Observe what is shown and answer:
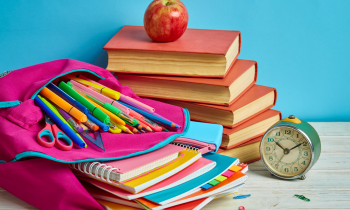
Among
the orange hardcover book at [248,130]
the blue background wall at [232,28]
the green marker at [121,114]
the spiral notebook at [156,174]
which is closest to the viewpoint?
the spiral notebook at [156,174]

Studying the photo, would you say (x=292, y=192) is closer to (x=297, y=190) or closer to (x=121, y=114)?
(x=297, y=190)

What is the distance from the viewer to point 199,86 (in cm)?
110

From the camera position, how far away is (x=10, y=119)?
85 centimetres

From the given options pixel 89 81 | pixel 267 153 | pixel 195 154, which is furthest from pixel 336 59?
pixel 89 81

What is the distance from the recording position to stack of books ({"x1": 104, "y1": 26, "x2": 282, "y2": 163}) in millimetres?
1077

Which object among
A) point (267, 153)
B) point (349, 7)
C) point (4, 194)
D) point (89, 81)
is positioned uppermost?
point (349, 7)

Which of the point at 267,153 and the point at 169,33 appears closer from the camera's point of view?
the point at 267,153

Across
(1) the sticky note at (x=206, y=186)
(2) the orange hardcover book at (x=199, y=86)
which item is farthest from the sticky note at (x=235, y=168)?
(2) the orange hardcover book at (x=199, y=86)

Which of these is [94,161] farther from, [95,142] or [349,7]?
[349,7]

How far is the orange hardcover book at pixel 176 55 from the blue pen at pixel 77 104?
25 cm

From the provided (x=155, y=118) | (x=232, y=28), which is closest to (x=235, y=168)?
(x=155, y=118)

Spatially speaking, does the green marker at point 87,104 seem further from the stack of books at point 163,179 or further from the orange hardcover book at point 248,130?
the orange hardcover book at point 248,130

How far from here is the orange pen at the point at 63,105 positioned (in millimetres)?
876

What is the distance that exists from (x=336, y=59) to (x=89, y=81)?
1.05m
